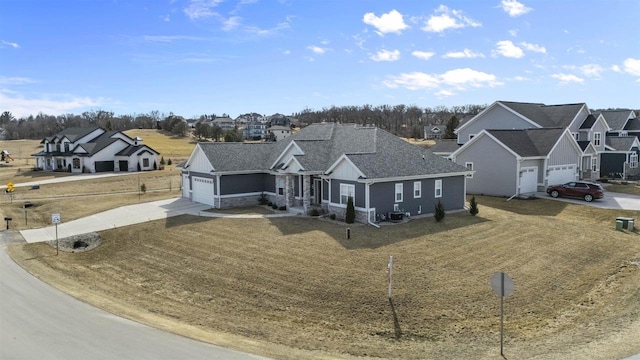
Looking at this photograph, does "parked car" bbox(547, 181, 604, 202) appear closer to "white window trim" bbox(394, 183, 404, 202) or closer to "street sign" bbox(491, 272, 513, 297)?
"white window trim" bbox(394, 183, 404, 202)

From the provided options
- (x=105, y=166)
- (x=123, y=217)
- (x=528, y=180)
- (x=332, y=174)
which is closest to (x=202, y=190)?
(x=123, y=217)

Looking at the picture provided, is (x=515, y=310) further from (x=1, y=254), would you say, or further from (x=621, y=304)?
(x=1, y=254)

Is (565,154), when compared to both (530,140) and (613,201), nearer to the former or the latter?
(530,140)

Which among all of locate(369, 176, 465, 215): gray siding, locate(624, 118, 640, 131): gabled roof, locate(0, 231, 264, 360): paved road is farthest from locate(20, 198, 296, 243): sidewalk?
locate(624, 118, 640, 131): gabled roof

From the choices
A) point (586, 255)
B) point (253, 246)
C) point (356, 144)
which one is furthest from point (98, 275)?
point (586, 255)

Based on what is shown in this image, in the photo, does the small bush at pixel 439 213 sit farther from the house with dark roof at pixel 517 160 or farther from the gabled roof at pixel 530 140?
the gabled roof at pixel 530 140

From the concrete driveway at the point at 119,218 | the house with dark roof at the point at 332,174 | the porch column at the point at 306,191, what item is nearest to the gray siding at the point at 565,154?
the house with dark roof at the point at 332,174

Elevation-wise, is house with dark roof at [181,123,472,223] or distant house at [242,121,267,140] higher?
distant house at [242,121,267,140]
